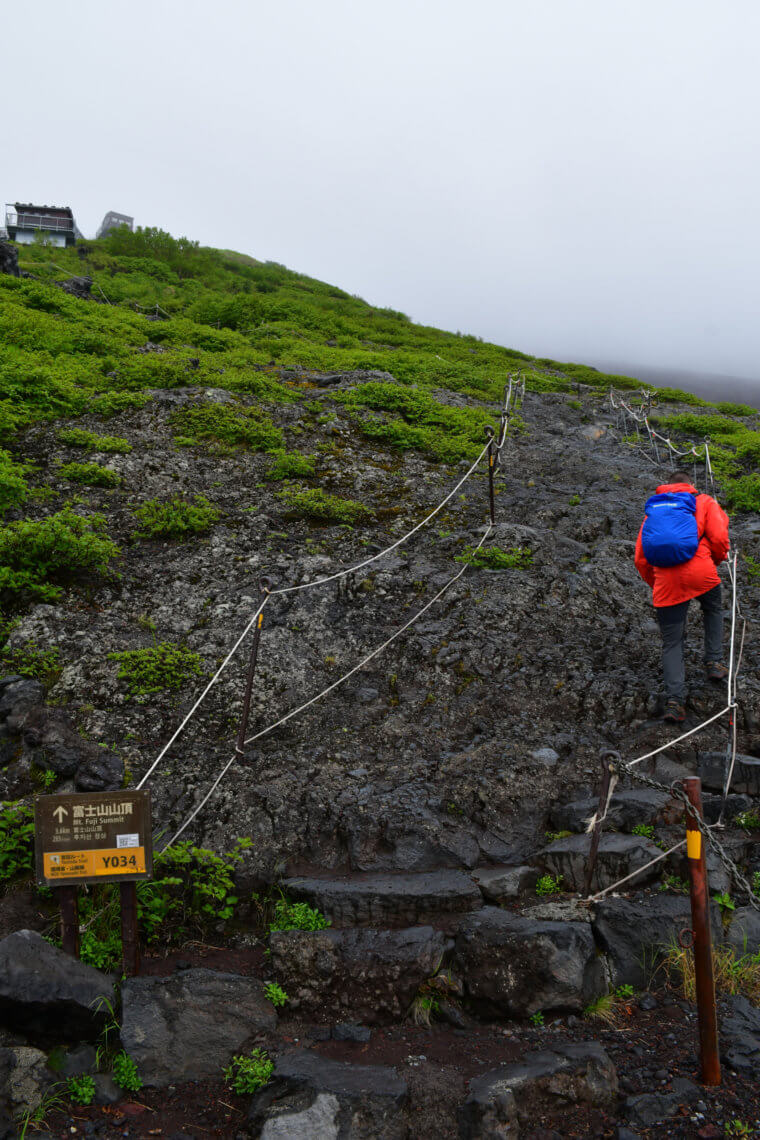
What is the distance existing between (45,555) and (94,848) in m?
4.99

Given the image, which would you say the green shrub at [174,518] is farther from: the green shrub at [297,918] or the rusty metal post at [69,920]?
the green shrub at [297,918]

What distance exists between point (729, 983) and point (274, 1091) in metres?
3.03

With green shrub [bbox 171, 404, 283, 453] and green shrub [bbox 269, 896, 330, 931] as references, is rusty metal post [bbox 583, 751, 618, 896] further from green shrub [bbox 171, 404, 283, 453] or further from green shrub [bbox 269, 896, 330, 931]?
green shrub [bbox 171, 404, 283, 453]

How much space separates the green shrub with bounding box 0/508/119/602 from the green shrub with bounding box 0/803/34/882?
3313mm

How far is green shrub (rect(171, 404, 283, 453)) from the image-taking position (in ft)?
43.3

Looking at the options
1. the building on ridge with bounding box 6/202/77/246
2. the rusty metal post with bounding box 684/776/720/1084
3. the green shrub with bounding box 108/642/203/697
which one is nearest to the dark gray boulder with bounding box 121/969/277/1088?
the rusty metal post with bounding box 684/776/720/1084

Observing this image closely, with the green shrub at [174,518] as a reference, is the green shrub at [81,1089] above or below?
below

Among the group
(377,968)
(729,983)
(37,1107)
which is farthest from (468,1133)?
(37,1107)

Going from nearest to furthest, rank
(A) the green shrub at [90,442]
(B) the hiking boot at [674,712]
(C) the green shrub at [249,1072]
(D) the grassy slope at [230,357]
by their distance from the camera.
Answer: (C) the green shrub at [249,1072] < (B) the hiking boot at [674,712] < (A) the green shrub at [90,442] < (D) the grassy slope at [230,357]

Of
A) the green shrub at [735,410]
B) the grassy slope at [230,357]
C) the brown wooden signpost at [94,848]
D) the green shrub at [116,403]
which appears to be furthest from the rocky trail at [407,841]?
the green shrub at [735,410]

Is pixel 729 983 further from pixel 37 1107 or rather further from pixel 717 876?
pixel 37 1107

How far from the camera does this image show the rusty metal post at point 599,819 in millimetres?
4805

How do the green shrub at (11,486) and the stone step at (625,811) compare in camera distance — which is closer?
the stone step at (625,811)

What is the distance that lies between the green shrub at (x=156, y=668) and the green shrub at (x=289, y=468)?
209 inches
